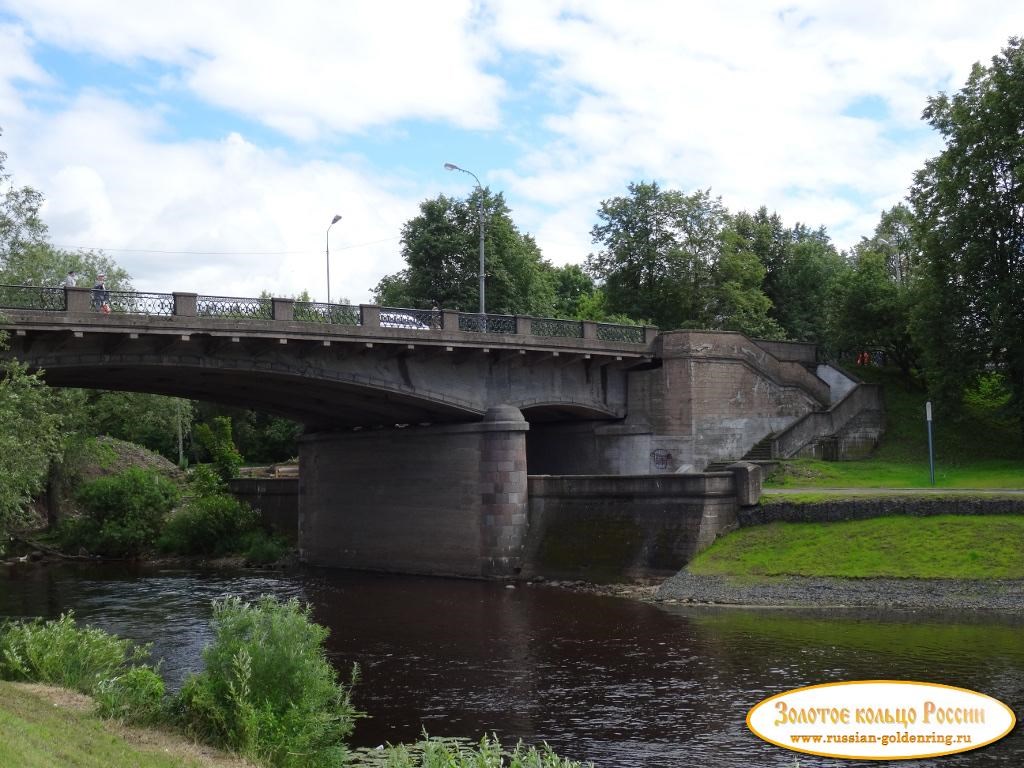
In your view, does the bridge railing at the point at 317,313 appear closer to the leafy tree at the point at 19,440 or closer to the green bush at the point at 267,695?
the leafy tree at the point at 19,440

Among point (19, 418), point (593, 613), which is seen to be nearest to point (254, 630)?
point (19, 418)

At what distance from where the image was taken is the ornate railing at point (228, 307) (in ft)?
109

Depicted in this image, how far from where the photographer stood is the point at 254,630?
51.9 feet

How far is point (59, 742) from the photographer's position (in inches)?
502

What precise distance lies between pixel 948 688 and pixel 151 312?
23.5 meters

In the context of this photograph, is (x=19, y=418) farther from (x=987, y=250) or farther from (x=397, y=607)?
(x=987, y=250)

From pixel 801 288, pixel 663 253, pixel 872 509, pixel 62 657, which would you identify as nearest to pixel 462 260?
pixel 663 253

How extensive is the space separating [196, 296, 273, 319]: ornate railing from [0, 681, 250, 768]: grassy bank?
18.6 metres

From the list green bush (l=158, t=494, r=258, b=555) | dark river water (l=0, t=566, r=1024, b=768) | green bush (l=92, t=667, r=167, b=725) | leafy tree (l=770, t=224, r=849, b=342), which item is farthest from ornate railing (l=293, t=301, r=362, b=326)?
leafy tree (l=770, t=224, r=849, b=342)

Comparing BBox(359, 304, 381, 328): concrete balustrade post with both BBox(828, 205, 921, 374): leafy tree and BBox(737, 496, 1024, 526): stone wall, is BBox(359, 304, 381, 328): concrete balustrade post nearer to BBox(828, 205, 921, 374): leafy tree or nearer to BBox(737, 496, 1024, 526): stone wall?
BBox(737, 496, 1024, 526): stone wall

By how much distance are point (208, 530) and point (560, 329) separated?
67.2 ft

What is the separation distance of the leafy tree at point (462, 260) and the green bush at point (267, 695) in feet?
159

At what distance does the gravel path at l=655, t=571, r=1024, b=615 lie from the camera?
26.8m

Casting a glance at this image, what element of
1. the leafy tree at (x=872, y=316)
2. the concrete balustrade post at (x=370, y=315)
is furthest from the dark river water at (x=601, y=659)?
the leafy tree at (x=872, y=316)
